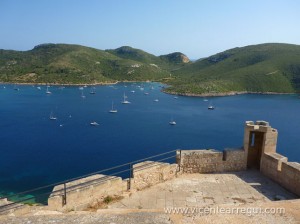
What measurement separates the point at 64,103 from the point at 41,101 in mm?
9096

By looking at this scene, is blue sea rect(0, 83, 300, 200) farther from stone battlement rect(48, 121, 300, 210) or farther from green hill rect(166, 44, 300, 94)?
stone battlement rect(48, 121, 300, 210)

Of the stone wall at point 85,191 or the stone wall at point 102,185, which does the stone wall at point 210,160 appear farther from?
the stone wall at point 85,191

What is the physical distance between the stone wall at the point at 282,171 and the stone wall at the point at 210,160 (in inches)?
35.3

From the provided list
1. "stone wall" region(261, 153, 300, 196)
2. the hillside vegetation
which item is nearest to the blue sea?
the hillside vegetation

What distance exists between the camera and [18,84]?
14612 cm

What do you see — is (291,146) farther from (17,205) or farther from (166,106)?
(17,205)

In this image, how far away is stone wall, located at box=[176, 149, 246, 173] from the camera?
1188cm

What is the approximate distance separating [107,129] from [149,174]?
60245mm

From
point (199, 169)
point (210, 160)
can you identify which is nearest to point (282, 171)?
point (210, 160)

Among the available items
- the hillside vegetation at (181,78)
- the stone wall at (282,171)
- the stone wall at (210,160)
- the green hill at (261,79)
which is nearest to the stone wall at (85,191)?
the stone wall at (210,160)

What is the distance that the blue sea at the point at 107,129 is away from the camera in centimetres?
4853

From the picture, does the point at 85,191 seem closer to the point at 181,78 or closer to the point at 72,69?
the point at 72,69

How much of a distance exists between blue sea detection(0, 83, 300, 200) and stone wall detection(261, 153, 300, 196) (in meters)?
35.2

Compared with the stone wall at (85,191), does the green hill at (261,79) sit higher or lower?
higher
